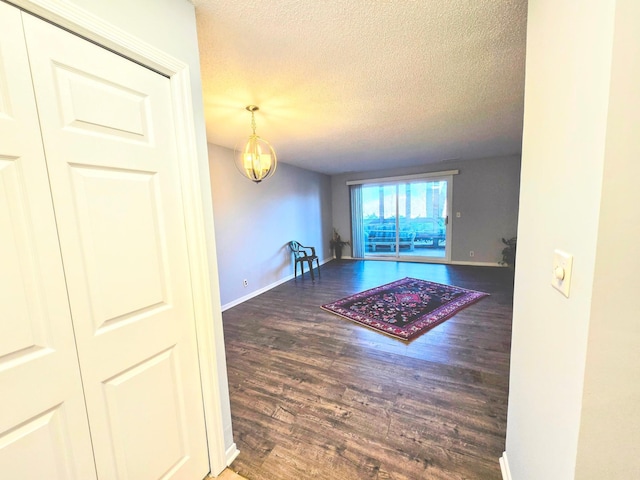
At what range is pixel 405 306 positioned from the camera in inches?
132

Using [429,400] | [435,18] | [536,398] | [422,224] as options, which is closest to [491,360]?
[429,400]

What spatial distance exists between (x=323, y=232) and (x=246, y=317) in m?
3.64

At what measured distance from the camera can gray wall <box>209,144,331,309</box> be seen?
3.59 m

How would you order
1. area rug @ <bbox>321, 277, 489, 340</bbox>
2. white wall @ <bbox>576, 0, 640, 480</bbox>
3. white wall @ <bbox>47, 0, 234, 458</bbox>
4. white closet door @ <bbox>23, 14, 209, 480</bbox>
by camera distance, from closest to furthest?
white wall @ <bbox>576, 0, 640, 480</bbox> < white closet door @ <bbox>23, 14, 209, 480</bbox> < white wall @ <bbox>47, 0, 234, 458</bbox> < area rug @ <bbox>321, 277, 489, 340</bbox>

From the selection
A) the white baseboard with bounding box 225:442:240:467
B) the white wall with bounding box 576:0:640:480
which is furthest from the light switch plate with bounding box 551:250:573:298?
the white baseboard with bounding box 225:442:240:467

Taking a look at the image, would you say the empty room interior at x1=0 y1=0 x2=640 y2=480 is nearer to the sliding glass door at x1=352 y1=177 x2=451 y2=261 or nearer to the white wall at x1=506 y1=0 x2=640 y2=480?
the white wall at x1=506 y1=0 x2=640 y2=480

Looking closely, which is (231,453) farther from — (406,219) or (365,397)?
(406,219)

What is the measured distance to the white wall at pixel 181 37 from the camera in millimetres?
908

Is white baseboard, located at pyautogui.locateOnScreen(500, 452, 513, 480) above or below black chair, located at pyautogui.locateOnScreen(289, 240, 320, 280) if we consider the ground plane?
below

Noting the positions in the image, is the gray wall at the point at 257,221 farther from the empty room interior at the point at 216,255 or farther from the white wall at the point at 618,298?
the white wall at the point at 618,298

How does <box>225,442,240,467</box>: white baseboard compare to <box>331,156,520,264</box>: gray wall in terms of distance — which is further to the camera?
<box>331,156,520,264</box>: gray wall

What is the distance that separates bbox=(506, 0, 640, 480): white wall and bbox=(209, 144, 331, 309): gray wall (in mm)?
3413

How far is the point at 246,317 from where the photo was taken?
3314mm

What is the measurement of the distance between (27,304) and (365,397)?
72.9 inches
